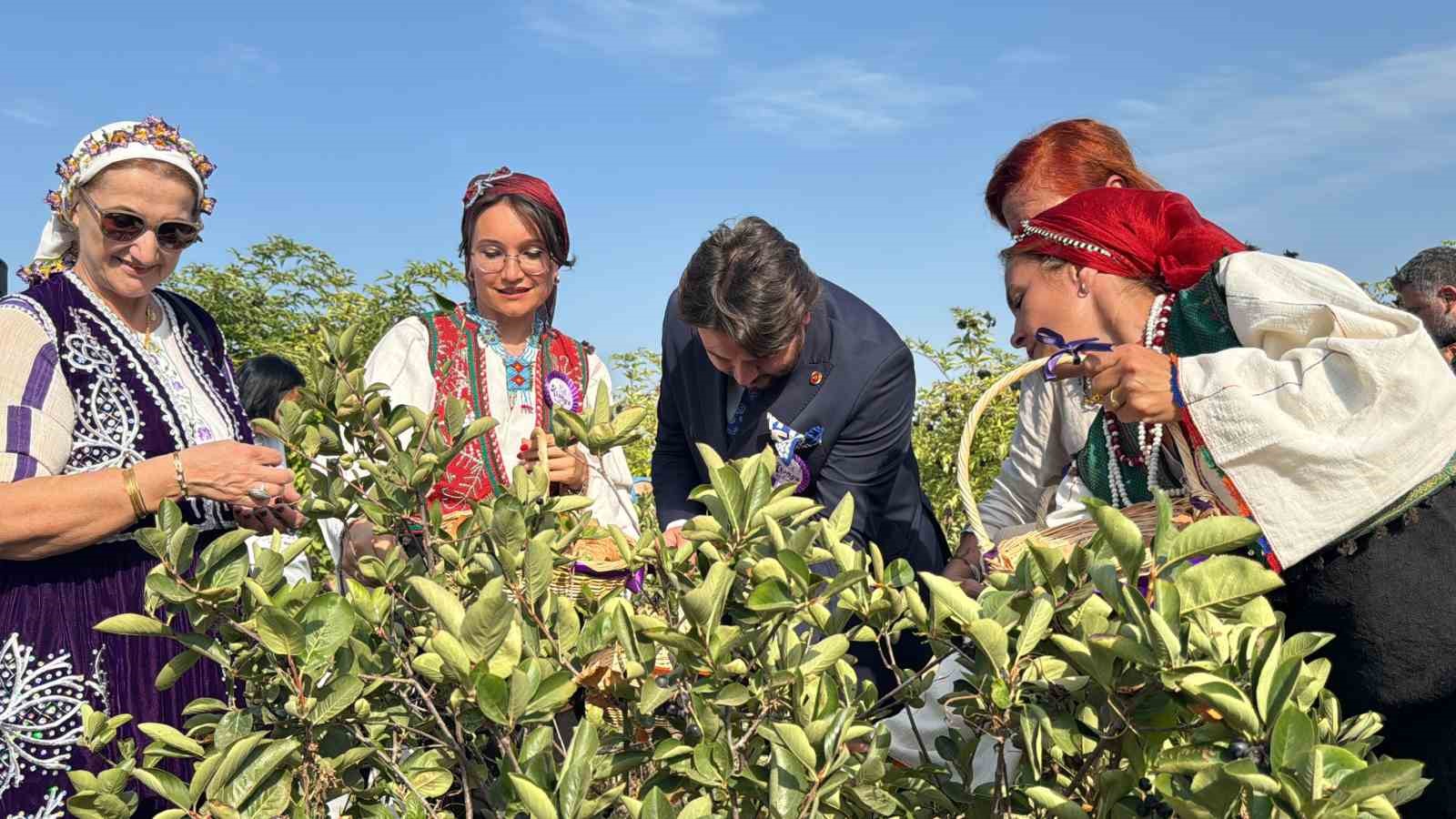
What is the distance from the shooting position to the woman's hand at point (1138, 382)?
6.49ft

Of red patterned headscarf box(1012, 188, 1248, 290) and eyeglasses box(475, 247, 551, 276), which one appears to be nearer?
red patterned headscarf box(1012, 188, 1248, 290)

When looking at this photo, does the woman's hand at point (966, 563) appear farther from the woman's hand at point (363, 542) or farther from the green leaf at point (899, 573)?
the woman's hand at point (363, 542)

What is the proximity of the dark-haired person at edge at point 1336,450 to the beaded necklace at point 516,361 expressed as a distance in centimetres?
174

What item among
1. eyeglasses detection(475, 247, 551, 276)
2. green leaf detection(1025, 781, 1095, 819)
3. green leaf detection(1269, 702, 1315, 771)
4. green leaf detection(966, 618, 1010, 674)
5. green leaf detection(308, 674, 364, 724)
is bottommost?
green leaf detection(1025, 781, 1095, 819)

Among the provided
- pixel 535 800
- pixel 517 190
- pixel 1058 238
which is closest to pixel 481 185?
pixel 517 190

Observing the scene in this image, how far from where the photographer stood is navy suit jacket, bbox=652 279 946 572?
301 centimetres

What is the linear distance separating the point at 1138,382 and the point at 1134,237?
1.59 feet

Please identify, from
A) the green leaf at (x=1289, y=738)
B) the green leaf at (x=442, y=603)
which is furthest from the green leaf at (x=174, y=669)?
the green leaf at (x=1289, y=738)

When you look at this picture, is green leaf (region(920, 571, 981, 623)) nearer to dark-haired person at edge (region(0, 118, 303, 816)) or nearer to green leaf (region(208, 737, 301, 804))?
green leaf (region(208, 737, 301, 804))

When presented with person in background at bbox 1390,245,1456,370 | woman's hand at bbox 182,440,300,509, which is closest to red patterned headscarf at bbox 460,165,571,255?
woman's hand at bbox 182,440,300,509

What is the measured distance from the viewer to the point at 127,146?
246 centimetres

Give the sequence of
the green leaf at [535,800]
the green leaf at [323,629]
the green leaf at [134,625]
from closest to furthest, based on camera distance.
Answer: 1. the green leaf at [535,800]
2. the green leaf at [323,629]
3. the green leaf at [134,625]

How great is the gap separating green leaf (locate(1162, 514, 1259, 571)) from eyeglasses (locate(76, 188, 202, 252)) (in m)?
2.14

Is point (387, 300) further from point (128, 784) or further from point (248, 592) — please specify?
point (248, 592)
